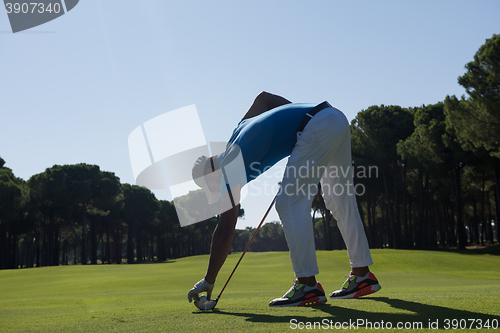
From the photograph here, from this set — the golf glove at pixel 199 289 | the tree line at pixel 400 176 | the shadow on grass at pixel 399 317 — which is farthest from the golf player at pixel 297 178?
the tree line at pixel 400 176

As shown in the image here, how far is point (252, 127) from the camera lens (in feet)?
9.07

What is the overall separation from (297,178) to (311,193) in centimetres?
17

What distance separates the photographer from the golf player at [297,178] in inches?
103

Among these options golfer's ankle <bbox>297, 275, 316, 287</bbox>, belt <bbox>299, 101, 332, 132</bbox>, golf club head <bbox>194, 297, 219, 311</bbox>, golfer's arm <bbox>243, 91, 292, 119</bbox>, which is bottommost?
golf club head <bbox>194, 297, 219, 311</bbox>

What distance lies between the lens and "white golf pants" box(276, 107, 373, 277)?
262 centimetres

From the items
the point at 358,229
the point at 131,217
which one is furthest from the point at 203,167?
the point at 131,217

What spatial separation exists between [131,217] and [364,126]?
125ft

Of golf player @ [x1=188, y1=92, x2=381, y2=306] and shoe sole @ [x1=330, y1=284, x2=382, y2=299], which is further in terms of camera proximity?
shoe sole @ [x1=330, y1=284, x2=382, y2=299]

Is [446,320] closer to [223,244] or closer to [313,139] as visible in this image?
[313,139]

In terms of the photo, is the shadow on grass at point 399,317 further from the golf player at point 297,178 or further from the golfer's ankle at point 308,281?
the golf player at point 297,178

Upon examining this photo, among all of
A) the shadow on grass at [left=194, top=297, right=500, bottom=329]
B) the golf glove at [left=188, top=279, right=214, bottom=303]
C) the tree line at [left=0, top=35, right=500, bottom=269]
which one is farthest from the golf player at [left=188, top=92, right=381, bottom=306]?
the tree line at [left=0, top=35, right=500, bottom=269]

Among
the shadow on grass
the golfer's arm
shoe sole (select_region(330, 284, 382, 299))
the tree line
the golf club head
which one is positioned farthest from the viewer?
the tree line

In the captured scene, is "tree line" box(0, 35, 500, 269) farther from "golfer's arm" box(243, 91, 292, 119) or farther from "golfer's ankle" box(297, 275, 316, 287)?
"golfer's ankle" box(297, 275, 316, 287)

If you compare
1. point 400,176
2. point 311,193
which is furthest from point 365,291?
point 400,176
